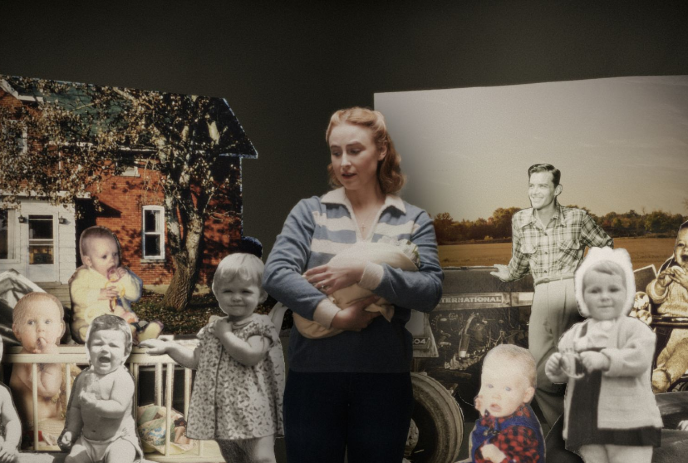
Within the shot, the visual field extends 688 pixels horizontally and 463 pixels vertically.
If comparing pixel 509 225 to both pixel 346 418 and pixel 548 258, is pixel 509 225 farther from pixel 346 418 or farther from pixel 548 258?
pixel 346 418

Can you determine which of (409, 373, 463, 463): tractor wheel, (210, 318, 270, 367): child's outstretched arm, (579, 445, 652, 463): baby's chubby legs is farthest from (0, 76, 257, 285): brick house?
(579, 445, 652, 463): baby's chubby legs

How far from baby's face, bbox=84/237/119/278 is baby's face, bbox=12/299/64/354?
28cm

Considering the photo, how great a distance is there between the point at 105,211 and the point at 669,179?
2832 millimetres

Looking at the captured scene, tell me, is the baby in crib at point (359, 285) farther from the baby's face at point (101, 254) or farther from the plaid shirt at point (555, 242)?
the baby's face at point (101, 254)

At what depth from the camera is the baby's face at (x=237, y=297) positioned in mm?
3182

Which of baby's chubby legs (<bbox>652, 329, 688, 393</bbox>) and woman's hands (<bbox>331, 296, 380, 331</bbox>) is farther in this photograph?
baby's chubby legs (<bbox>652, 329, 688, 393</bbox>)

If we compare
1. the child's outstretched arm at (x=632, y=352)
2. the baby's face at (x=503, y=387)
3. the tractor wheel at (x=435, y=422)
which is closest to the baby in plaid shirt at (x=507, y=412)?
the baby's face at (x=503, y=387)

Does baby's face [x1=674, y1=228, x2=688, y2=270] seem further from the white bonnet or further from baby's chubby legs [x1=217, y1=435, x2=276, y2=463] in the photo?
baby's chubby legs [x1=217, y1=435, x2=276, y2=463]

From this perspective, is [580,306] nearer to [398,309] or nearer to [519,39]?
[398,309]

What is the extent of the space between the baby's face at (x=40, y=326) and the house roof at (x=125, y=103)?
89 centimetres

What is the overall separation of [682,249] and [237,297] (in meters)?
2.24

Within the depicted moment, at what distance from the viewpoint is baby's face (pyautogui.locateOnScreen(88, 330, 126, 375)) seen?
3.13 m

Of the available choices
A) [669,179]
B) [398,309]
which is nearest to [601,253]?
[669,179]

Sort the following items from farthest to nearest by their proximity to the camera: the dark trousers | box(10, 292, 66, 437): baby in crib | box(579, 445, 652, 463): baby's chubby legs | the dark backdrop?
the dark backdrop < box(10, 292, 66, 437): baby in crib < box(579, 445, 652, 463): baby's chubby legs < the dark trousers
